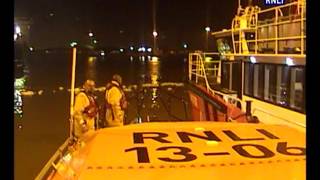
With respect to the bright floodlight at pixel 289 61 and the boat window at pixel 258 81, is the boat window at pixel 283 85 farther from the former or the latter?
the boat window at pixel 258 81

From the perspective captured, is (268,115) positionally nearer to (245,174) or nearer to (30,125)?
(245,174)

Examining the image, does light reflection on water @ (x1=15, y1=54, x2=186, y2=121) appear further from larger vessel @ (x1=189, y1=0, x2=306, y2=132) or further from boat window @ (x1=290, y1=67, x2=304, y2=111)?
boat window @ (x1=290, y1=67, x2=304, y2=111)

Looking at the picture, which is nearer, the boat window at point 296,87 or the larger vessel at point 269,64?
the boat window at point 296,87

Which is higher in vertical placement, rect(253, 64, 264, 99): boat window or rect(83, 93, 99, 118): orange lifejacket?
rect(253, 64, 264, 99): boat window

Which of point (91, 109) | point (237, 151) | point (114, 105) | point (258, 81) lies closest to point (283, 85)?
point (258, 81)

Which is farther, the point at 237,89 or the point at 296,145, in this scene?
the point at 237,89

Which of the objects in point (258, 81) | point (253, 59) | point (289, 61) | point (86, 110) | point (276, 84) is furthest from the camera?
point (253, 59)

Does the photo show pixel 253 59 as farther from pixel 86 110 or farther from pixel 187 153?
pixel 187 153

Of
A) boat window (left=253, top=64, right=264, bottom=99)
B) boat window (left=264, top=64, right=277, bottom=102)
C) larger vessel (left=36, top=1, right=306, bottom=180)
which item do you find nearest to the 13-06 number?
larger vessel (left=36, top=1, right=306, bottom=180)

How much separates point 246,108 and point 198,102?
10.6 ft

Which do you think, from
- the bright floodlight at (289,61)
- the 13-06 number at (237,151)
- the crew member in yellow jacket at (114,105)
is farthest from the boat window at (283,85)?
the 13-06 number at (237,151)

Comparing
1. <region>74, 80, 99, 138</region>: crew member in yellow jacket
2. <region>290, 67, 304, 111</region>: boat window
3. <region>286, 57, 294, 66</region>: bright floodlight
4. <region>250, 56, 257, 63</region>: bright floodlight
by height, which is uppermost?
<region>250, 56, 257, 63</region>: bright floodlight

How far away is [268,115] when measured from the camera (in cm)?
940
